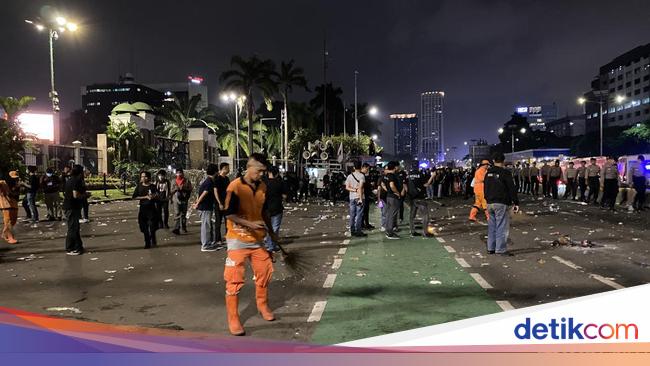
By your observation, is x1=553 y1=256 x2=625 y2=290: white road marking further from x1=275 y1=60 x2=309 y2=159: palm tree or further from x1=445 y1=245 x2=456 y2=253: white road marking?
x1=275 y1=60 x2=309 y2=159: palm tree

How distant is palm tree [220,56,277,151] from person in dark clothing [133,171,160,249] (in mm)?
33275

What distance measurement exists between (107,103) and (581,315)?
165827 millimetres

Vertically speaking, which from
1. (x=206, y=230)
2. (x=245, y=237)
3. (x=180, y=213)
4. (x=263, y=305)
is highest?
(x=245, y=237)

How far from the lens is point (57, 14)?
87.9 feet

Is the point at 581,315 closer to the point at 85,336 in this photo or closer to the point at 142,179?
the point at 85,336

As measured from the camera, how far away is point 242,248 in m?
5.59

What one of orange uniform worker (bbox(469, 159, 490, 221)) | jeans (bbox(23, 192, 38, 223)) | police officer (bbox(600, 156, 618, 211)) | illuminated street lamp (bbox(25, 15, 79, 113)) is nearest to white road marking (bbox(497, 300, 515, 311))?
orange uniform worker (bbox(469, 159, 490, 221))

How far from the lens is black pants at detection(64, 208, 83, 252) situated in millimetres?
10727

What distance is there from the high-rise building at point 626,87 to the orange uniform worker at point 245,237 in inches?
4364

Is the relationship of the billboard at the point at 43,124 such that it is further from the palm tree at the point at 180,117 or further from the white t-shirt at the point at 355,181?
the palm tree at the point at 180,117

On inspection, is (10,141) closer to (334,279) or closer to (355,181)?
(355,181)

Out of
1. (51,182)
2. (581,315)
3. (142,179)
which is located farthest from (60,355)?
(51,182)

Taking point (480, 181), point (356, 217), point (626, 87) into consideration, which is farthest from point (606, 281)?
point (626, 87)

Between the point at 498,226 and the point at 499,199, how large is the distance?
0.54 m
